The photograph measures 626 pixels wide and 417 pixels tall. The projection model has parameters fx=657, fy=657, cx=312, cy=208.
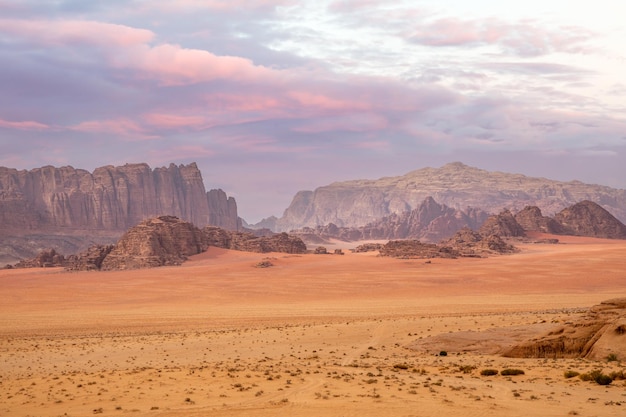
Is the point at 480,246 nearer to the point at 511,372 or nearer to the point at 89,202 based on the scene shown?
the point at 511,372

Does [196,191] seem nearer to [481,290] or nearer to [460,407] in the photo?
[481,290]

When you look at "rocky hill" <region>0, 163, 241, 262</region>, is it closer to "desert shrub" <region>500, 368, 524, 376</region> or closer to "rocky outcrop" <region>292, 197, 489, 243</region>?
"rocky outcrop" <region>292, 197, 489, 243</region>

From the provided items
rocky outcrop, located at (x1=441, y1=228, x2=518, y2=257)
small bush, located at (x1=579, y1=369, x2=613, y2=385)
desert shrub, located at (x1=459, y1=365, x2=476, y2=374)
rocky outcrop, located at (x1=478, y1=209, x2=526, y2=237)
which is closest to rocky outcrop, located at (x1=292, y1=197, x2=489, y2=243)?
rocky outcrop, located at (x1=478, y1=209, x2=526, y2=237)

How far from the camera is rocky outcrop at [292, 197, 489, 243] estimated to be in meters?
168

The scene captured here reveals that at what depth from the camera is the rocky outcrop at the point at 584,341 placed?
856 inches

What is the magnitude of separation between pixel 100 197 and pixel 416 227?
8322 centimetres

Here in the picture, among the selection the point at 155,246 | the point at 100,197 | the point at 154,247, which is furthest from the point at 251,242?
the point at 100,197

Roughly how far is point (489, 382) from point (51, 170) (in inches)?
7034

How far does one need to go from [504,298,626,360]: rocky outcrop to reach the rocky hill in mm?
132161

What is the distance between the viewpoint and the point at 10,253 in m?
133

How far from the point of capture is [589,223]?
13662cm

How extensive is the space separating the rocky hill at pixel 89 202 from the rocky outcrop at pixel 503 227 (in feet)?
292

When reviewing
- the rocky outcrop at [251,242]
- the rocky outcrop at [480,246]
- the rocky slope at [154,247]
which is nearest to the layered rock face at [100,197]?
the rocky slope at [154,247]

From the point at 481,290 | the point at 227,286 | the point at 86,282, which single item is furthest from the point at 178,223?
the point at 481,290
